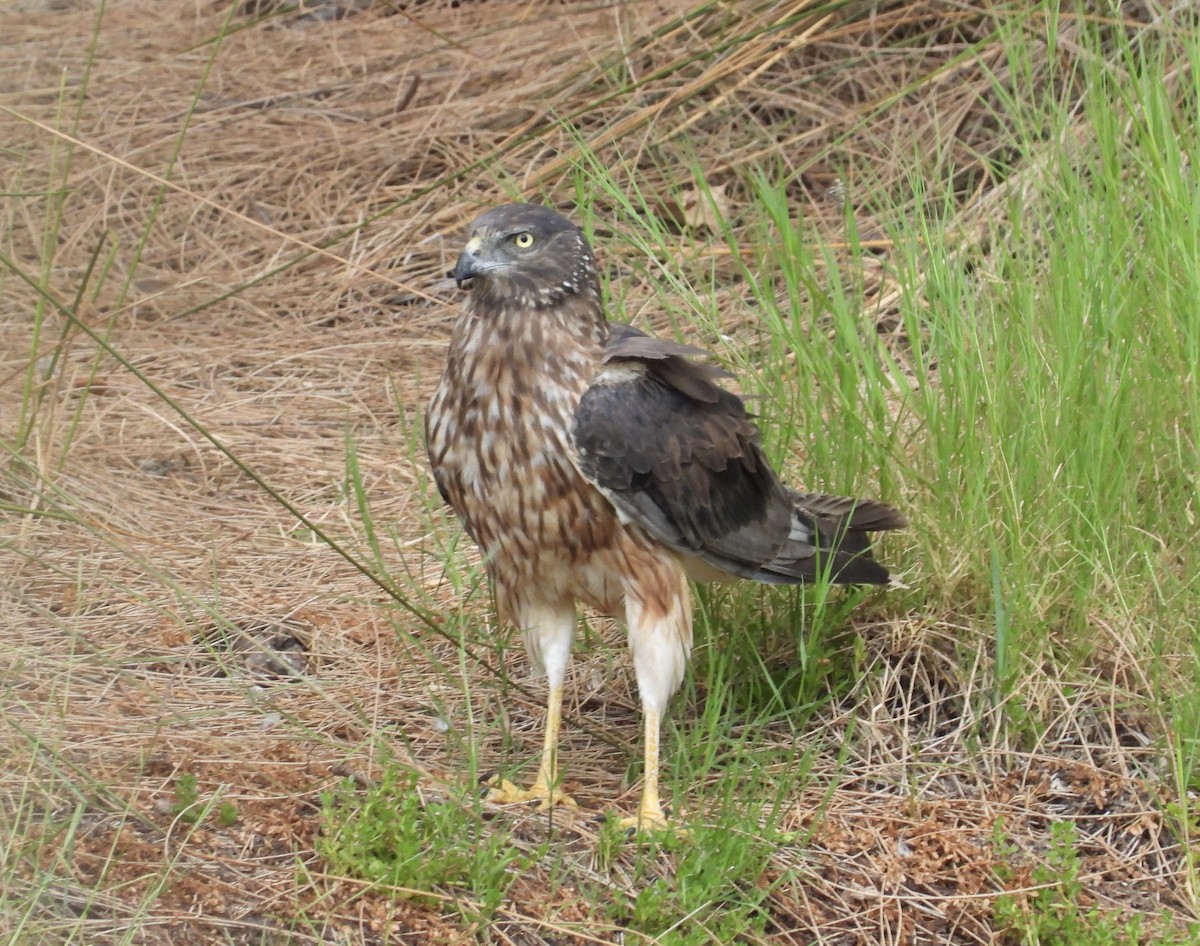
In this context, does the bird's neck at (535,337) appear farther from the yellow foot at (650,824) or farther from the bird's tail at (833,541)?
the yellow foot at (650,824)

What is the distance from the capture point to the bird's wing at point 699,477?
140 inches

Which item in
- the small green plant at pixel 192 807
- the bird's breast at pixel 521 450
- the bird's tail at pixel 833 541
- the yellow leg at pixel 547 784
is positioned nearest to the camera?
the small green plant at pixel 192 807

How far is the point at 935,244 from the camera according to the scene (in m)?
4.41

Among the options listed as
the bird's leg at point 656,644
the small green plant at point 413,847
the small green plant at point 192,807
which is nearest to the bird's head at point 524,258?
the bird's leg at point 656,644

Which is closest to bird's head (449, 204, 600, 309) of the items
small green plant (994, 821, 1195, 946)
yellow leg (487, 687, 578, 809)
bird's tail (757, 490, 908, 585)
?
bird's tail (757, 490, 908, 585)

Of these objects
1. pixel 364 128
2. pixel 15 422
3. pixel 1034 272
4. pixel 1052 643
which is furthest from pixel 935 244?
pixel 364 128

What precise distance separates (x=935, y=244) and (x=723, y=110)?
105 inches

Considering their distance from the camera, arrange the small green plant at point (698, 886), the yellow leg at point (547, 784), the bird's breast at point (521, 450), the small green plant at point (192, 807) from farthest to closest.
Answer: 1. the yellow leg at point (547, 784)
2. the bird's breast at point (521, 450)
3. the small green plant at point (192, 807)
4. the small green plant at point (698, 886)

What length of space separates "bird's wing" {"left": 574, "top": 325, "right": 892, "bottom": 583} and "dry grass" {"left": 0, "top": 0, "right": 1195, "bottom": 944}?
1.13ft

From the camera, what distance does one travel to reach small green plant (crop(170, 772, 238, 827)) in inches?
131

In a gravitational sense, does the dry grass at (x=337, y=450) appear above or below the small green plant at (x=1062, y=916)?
above

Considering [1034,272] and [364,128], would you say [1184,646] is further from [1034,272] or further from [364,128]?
[364,128]

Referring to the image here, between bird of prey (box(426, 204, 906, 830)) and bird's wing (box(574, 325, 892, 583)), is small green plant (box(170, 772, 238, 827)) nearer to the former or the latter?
bird of prey (box(426, 204, 906, 830))

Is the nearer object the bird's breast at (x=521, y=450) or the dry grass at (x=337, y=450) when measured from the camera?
the dry grass at (x=337, y=450)
